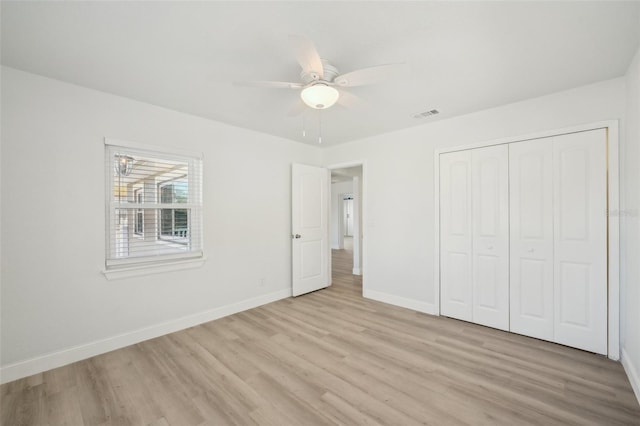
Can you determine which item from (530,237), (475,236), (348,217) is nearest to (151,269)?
(475,236)

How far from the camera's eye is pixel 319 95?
Answer: 81.7 inches

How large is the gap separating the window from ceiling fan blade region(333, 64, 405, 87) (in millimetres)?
2264

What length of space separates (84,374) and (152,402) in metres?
0.88

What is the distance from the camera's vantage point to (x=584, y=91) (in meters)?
2.64

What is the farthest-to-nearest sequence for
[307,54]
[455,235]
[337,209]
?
[337,209] → [455,235] → [307,54]

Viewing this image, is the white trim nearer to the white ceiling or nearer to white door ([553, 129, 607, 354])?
the white ceiling

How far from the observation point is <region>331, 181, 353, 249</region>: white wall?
10.5 metres

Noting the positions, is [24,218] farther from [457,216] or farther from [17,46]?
[457,216]

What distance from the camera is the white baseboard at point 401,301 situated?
369cm

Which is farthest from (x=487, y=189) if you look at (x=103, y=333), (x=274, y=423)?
(x=103, y=333)

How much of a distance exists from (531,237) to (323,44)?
2.90 meters

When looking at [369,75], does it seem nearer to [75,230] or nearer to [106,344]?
[75,230]

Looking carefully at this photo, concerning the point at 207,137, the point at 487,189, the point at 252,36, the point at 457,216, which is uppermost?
the point at 252,36

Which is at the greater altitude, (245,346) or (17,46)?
(17,46)
